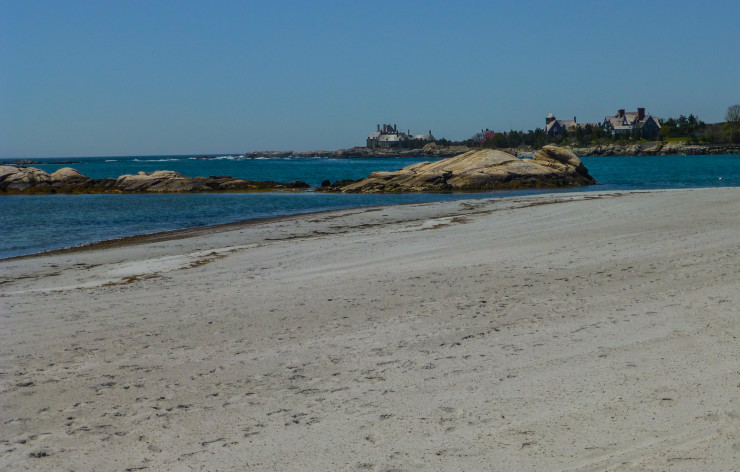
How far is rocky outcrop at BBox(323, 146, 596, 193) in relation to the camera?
43.7 metres

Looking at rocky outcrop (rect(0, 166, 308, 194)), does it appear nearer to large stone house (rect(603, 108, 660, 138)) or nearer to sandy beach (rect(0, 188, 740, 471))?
sandy beach (rect(0, 188, 740, 471))

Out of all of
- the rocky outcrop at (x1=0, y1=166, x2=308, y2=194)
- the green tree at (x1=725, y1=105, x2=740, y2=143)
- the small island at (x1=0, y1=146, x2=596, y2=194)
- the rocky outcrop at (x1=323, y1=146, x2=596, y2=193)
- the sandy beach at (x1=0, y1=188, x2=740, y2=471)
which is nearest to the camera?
the sandy beach at (x1=0, y1=188, x2=740, y2=471)

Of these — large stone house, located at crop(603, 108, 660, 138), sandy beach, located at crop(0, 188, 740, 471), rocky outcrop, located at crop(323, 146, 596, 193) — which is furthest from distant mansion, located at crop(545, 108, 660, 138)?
sandy beach, located at crop(0, 188, 740, 471)

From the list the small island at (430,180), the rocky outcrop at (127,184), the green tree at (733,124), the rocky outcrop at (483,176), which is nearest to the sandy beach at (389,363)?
the rocky outcrop at (483,176)

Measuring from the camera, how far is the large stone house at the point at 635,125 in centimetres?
17624

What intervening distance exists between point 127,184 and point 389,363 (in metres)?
51.9

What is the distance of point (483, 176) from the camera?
44312mm

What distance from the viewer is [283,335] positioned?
8.02 meters

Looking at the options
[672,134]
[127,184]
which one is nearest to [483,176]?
[127,184]

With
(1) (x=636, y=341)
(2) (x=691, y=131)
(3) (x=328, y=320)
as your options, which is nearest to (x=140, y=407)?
(3) (x=328, y=320)

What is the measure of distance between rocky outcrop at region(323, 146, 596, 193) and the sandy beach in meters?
30.3

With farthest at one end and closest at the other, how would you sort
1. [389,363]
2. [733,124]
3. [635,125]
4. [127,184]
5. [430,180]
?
[635,125] < [733,124] < [127,184] < [430,180] < [389,363]

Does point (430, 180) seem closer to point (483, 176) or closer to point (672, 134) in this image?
point (483, 176)

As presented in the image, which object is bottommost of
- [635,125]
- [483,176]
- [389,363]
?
[389,363]
